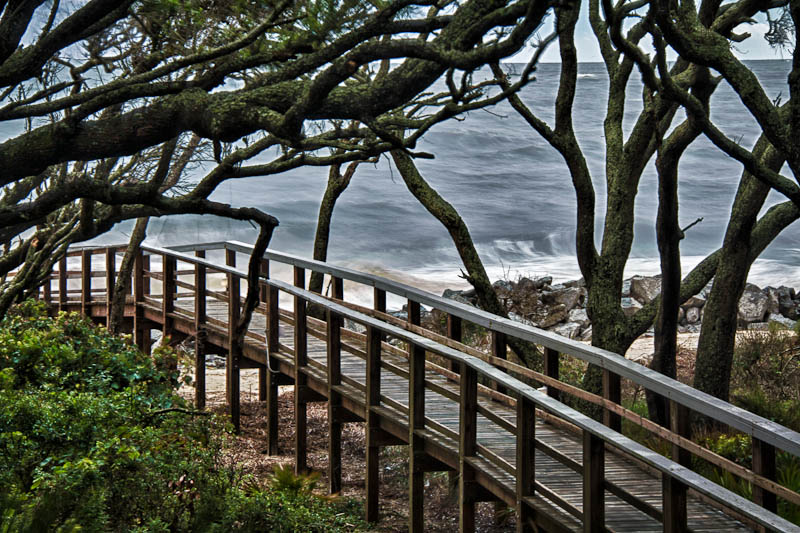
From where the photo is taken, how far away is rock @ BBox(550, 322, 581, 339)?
20.4 metres

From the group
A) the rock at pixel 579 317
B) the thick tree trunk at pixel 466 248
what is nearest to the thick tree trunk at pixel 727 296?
the thick tree trunk at pixel 466 248

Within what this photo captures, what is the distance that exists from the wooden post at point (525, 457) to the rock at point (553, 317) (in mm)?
15262

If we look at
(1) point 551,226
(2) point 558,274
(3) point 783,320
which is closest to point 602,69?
(1) point 551,226

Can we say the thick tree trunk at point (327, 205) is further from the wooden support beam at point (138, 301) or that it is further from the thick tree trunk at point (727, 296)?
the thick tree trunk at point (727, 296)

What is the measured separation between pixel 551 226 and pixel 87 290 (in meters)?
25.7

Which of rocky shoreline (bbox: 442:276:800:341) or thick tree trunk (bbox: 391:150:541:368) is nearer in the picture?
thick tree trunk (bbox: 391:150:541:368)

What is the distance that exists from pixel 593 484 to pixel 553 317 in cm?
1631

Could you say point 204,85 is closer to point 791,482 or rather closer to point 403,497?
point 791,482

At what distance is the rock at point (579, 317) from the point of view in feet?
69.1

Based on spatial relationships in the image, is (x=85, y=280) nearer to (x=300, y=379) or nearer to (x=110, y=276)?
(x=110, y=276)

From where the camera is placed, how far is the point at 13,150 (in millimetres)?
4926

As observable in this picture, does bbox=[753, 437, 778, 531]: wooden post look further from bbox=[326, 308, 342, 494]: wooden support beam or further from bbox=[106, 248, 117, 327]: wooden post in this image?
bbox=[106, 248, 117, 327]: wooden post

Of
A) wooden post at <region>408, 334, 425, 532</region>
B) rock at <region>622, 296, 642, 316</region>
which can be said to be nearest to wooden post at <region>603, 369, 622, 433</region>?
wooden post at <region>408, 334, 425, 532</region>

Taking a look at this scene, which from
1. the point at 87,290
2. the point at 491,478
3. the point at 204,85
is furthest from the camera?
the point at 87,290
